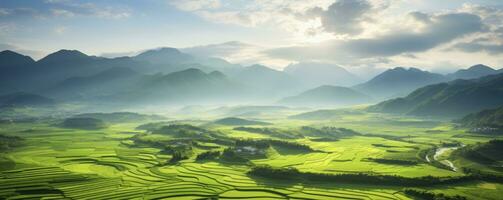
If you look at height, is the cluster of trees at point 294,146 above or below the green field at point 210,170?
above

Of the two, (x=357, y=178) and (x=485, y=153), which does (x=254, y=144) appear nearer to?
(x=357, y=178)

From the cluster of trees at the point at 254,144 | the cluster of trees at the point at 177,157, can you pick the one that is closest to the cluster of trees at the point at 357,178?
the cluster of trees at the point at 177,157

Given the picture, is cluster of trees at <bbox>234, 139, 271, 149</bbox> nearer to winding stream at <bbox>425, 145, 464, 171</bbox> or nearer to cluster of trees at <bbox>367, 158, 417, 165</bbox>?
cluster of trees at <bbox>367, 158, 417, 165</bbox>

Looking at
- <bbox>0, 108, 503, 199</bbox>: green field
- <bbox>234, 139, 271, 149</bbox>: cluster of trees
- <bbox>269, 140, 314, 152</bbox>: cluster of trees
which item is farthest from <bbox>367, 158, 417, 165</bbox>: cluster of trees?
<bbox>234, 139, 271, 149</bbox>: cluster of trees

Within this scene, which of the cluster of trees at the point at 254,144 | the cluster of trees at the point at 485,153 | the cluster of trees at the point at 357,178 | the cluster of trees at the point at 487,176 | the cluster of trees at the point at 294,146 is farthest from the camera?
the cluster of trees at the point at 294,146

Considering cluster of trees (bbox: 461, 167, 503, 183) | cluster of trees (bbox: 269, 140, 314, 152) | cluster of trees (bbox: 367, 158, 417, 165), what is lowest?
cluster of trees (bbox: 461, 167, 503, 183)

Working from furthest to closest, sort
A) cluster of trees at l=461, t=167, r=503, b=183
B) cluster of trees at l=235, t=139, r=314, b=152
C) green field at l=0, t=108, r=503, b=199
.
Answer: cluster of trees at l=235, t=139, r=314, b=152, cluster of trees at l=461, t=167, r=503, b=183, green field at l=0, t=108, r=503, b=199

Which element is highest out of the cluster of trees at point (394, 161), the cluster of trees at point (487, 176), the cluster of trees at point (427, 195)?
the cluster of trees at point (394, 161)

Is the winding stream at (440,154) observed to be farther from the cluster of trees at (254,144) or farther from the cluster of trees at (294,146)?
the cluster of trees at (254,144)

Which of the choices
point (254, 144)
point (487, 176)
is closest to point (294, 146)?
point (254, 144)
